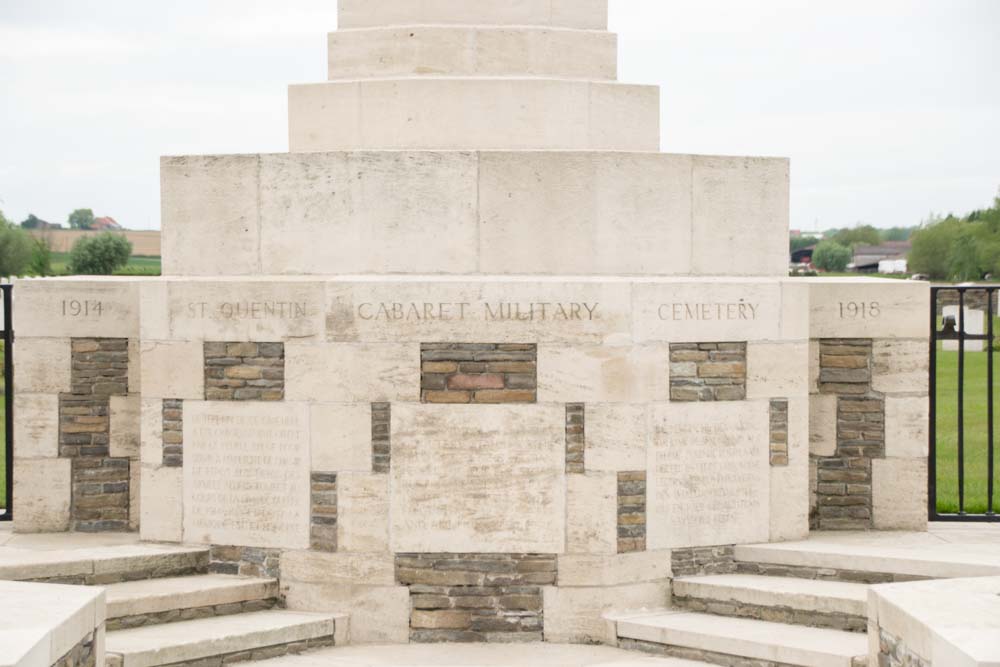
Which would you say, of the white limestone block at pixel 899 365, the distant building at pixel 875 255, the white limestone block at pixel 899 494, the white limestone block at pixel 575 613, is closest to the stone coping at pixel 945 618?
the white limestone block at pixel 575 613

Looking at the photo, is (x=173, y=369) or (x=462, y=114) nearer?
(x=173, y=369)

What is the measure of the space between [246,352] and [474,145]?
7.35ft

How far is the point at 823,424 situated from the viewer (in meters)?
9.48

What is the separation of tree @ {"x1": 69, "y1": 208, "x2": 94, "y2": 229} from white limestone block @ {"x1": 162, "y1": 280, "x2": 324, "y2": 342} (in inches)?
2956

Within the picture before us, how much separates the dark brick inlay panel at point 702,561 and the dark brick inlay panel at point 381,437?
1.98 metres

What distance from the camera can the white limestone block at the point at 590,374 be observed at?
833cm

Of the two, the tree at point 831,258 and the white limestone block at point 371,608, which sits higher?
the tree at point 831,258

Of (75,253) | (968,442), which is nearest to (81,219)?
(75,253)

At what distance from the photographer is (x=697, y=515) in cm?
863

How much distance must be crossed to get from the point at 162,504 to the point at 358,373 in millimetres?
1715

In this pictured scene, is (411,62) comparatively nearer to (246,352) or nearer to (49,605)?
(246,352)

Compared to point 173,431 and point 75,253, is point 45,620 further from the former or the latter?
point 75,253

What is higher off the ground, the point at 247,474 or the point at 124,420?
the point at 124,420

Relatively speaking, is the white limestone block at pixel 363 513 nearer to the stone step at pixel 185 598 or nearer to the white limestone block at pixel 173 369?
the stone step at pixel 185 598
